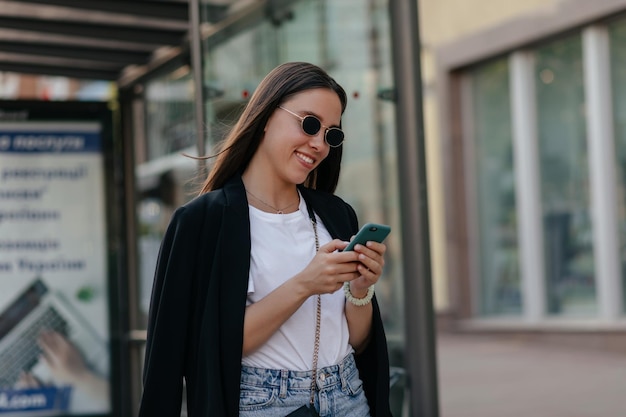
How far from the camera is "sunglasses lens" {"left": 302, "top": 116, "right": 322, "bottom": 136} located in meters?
2.25

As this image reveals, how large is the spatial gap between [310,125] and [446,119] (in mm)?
12644

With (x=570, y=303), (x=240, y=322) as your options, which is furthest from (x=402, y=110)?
(x=570, y=303)

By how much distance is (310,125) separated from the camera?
7.38 feet

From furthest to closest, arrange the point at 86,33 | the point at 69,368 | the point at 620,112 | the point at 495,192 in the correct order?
the point at 495,192, the point at 620,112, the point at 69,368, the point at 86,33

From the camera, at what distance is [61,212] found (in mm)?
6785

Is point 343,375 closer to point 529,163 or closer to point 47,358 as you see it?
Result: point 47,358

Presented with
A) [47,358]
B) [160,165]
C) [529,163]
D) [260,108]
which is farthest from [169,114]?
[529,163]

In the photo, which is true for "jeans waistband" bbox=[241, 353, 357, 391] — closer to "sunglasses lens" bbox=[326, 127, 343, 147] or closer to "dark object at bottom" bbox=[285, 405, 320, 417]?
"dark object at bottom" bbox=[285, 405, 320, 417]

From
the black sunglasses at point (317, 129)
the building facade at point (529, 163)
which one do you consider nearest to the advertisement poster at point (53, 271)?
the black sunglasses at point (317, 129)

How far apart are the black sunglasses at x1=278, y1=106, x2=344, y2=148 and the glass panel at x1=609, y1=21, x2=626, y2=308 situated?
10.1 meters

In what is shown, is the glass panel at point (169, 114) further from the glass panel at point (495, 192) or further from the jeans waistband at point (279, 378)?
the glass panel at point (495, 192)

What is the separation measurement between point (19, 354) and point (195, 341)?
457 cm

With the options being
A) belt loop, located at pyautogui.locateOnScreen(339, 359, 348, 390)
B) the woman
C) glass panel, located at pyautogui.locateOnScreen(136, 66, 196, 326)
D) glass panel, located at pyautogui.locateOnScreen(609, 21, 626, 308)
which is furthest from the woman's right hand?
glass panel, located at pyautogui.locateOnScreen(609, 21, 626, 308)

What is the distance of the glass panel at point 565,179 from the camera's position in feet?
40.8
